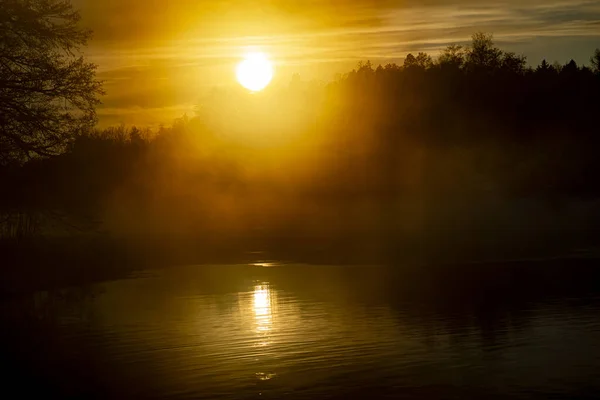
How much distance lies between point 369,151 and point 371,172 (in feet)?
11.0

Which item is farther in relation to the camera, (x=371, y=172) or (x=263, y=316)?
(x=371, y=172)

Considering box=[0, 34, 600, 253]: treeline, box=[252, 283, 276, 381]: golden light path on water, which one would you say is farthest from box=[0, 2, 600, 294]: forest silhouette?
box=[252, 283, 276, 381]: golden light path on water

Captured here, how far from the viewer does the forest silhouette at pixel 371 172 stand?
5716 centimetres

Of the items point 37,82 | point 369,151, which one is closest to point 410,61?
point 369,151

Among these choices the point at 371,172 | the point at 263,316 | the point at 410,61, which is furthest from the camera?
the point at 410,61

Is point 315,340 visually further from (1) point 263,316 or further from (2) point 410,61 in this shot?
(2) point 410,61

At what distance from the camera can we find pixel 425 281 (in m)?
37.3

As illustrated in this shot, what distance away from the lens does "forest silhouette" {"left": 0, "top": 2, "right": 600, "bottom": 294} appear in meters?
57.2

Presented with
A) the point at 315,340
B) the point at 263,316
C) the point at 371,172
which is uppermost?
the point at 371,172

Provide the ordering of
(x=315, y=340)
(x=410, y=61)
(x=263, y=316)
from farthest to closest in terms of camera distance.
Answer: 1. (x=410, y=61)
2. (x=263, y=316)
3. (x=315, y=340)

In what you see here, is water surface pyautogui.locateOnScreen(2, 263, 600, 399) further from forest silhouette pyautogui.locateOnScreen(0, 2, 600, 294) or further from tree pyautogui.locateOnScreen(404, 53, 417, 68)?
tree pyautogui.locateOnScreen(404, 53, 417, 68)

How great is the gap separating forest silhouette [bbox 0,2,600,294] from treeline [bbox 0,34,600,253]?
0.18 meters

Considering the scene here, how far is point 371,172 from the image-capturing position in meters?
92.1

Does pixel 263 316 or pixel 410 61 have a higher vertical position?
pixel 410 61
